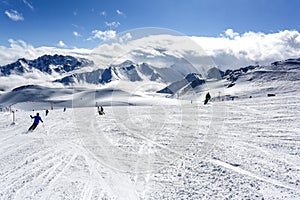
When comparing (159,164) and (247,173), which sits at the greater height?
(247,173)

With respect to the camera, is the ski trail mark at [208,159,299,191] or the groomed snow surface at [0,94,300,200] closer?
the ski trail mark at [208,159,299,191]

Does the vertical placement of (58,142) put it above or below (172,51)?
below

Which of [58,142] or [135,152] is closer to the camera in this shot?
[135,152]

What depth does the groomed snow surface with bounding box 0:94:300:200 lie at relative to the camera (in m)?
9.88

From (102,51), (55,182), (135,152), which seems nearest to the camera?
(55,182)

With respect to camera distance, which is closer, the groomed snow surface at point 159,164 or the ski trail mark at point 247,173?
the ski trail mark at point 247,173

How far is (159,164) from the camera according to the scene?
510 inches

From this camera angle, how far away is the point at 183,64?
66.1 feet

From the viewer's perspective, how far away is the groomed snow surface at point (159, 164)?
9883 millimetres

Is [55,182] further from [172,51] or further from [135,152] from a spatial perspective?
[172,51]

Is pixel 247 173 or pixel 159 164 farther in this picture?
pixel 159 164

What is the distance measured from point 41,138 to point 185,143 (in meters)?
11.1

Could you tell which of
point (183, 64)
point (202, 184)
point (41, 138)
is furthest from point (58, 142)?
point (202, 184)

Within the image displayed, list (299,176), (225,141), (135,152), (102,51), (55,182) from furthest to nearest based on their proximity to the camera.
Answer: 1. (102,51)
2. (225,141)
3. (135,152)
4. (55,182)
5. (299,176)
